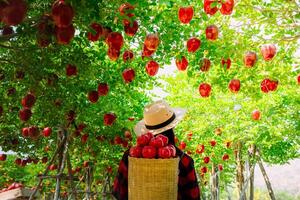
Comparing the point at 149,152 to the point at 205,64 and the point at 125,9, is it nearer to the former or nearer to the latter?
the point at 125,9

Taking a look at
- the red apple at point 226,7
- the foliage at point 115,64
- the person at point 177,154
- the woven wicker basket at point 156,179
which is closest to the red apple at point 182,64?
the foliage at point 115,64

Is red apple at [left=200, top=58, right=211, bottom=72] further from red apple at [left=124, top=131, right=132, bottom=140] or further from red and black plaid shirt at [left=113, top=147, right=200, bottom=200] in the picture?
red apple at [left=124, top=131, right=132, bottom=140]

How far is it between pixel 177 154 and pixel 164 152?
1.90ft

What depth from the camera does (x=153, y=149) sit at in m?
3.92

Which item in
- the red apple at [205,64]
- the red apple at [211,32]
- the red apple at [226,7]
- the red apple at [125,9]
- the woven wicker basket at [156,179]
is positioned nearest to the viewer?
the woven wicker basket at [156,179]

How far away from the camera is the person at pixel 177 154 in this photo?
14.3 feet

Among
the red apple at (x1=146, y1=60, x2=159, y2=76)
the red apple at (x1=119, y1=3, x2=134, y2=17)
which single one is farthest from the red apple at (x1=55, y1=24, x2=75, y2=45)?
the red apple at (x1=146, y1=60, x2=159, y2=76)

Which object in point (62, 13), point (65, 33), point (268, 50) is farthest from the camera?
point (268, 50)

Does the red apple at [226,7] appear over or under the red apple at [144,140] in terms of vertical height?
over

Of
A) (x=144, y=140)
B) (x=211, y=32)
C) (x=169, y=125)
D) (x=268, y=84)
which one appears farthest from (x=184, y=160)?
(x=268, y=84)

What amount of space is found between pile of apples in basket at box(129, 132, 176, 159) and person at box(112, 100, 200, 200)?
429 millimetres

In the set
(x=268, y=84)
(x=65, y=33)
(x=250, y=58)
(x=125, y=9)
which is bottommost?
(x=65, y=33)

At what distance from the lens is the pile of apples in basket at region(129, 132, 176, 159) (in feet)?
12.7

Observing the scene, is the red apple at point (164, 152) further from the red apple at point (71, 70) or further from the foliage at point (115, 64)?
the red apple at point (71, 70)
